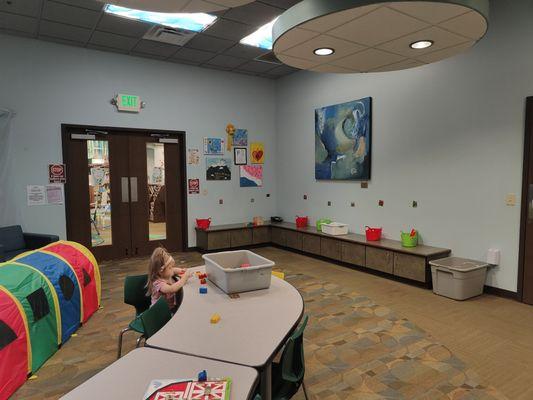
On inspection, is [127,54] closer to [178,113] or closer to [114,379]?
[178,113]

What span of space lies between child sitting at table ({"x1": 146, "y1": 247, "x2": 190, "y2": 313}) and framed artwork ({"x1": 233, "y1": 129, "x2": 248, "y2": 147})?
487 centimetres

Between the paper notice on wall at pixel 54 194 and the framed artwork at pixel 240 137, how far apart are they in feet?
10.7

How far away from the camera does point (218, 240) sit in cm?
689

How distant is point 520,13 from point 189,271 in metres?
4.52

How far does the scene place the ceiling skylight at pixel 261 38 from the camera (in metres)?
5.30

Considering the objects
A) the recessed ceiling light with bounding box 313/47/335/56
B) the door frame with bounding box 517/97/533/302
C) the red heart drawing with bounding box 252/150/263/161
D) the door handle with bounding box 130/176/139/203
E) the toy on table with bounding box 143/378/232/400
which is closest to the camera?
the toy on table with bounding box 143/378/232/400

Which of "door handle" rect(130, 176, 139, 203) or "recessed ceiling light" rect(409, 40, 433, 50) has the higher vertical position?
"recessed ceiling light" rect(409, 40, 433, 50)

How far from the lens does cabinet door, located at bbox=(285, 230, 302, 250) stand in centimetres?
680

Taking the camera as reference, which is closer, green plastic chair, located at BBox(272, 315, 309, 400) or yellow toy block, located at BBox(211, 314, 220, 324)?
green plastic chair, located at BBox(272, 315, 309, 400)

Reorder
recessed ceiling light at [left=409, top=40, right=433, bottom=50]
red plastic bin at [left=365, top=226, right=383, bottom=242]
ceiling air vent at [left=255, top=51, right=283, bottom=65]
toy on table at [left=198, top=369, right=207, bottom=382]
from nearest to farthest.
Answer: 1. toy on table at [left=198, top=369, right=207, bottom=382]
2. recessed ceiling light at [left=409, top=40, right=433, bottom=50]
3. red plastic bin at [left=365, top=226, right=383, bottom=242]
4. ceiling air vent at [left=255, top=51, right=283, bottom=65]

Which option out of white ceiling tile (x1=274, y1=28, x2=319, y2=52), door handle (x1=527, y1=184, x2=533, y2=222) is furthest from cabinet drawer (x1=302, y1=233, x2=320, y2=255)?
white ceiling tile (x1=274, y1=28, x2=319, y2=52)

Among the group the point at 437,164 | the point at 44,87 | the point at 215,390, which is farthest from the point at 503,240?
the point at 44,87

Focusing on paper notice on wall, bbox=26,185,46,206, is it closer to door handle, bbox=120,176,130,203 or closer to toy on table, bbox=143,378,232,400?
door handle, bbox=120,176,130,203

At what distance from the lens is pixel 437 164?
16.4ft
